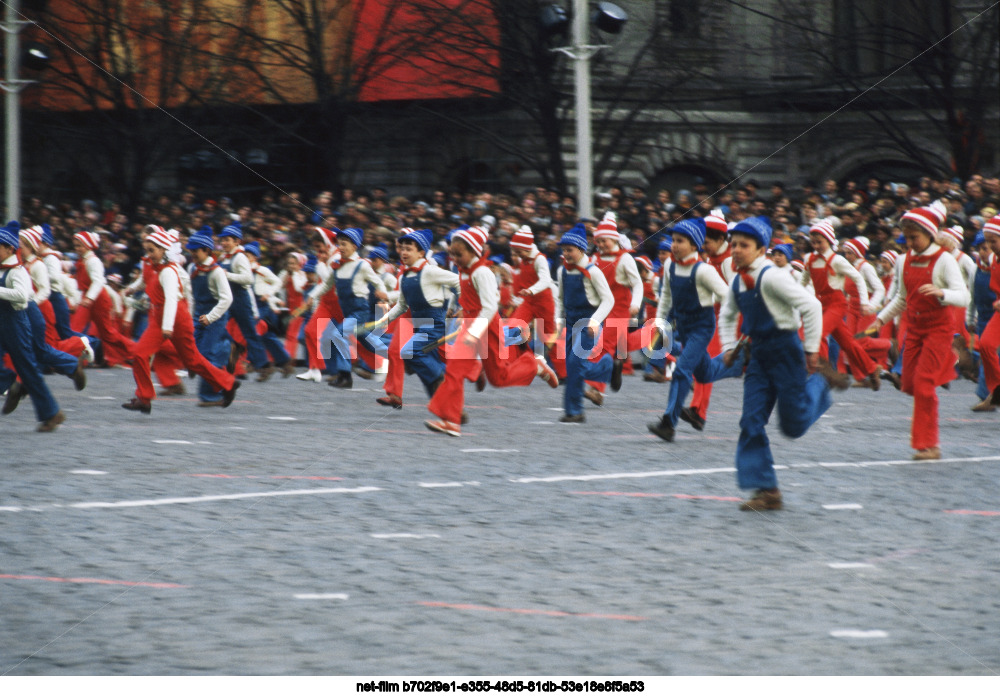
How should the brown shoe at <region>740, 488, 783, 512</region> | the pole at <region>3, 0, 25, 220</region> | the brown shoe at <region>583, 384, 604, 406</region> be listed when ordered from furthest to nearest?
the pole at <region>3, 0, 25, 220</region>, the brown shoe at <region>583, 384, 604, 406</region>, the brown shoe at <region>740, 488, 783, 512</region>

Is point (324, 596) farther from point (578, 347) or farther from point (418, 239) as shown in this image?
point (418, 239)

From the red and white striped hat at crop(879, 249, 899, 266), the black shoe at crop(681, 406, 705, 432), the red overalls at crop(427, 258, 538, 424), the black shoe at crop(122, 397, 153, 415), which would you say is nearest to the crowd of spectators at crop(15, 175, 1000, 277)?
the red and white striped hat at crop(879, 249, 899, 266)

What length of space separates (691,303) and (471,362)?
1.83 m

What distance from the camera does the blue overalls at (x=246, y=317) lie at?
1677 cm

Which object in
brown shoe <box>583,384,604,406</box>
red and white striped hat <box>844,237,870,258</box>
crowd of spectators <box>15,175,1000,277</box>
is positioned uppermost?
crowd of spectators <box>15,175,1000,277</box>

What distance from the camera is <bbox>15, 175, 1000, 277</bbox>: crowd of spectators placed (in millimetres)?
18812

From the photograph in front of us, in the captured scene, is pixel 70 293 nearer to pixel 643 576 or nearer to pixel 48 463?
pixel 48 463

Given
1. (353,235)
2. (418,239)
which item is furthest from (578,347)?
(353,235)

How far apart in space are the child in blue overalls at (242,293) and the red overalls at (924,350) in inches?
334

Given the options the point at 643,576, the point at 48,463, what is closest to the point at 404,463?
the point at 48,463

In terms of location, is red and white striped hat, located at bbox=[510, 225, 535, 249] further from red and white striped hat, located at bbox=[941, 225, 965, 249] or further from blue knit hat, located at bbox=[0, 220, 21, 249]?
blue knit hat, located at bbox=[0, 220, 21, 249]

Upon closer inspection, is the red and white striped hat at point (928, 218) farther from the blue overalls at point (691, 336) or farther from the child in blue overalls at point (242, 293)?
the child in blue overalls at point (242, 293)

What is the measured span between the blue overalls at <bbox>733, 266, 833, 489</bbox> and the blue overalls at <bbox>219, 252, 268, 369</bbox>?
9.63 m

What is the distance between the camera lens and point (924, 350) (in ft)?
33.1
